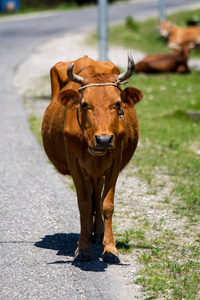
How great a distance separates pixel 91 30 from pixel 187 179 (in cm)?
2056

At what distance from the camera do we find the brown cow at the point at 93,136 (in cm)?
537

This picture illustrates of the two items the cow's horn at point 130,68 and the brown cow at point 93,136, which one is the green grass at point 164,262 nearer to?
the brown cow at point 93,136

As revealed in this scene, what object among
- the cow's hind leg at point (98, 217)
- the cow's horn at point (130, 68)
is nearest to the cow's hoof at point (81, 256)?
the cow's hind leg at point (98, 217)

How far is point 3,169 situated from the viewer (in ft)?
29.9

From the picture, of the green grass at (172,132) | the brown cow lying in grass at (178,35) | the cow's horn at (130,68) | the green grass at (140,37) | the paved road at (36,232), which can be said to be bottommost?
the green grass at (140,37)

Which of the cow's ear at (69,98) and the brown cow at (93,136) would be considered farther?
the cow's ear at (69,98)

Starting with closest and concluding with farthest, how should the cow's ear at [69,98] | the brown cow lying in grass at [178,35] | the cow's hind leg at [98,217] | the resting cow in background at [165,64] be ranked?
the cow's ear at [69,98], the cow's hind leg at [98,217], the resting cow in background at [165,64], the brown cow lying in grass at [178,35]

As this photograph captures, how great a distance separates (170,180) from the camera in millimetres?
8828

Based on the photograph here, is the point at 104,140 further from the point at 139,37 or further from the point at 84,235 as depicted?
the point at 139,37

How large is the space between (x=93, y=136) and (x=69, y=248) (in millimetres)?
1423

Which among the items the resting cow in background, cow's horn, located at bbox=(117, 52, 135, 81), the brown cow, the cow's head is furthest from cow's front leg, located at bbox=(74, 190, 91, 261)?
the resting cow in background

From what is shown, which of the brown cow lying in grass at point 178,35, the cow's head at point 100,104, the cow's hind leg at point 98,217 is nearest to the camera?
the cow's head at point 100,104

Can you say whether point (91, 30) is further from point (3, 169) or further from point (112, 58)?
point (3, 169)

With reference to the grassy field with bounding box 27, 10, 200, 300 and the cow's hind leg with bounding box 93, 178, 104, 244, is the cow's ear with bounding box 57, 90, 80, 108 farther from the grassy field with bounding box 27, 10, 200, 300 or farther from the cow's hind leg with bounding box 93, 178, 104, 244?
the grassy field with bounding box 27, 10, 200, 300
